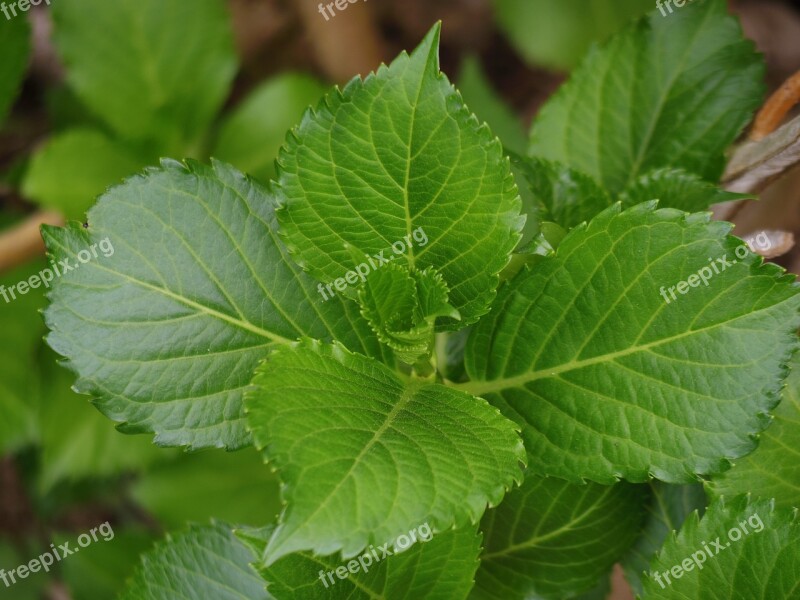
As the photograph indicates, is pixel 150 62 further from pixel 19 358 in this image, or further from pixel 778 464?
pixel 778 464

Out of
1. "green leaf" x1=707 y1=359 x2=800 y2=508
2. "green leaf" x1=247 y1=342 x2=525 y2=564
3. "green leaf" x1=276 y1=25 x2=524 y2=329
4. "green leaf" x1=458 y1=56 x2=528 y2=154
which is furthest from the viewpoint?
"green leaf" x1=458 y1=56 x2=528 y2=154

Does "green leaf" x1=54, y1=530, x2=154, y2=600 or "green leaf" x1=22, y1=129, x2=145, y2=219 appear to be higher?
"green leaf" x1=22, y1=129, x2=145, y2=219

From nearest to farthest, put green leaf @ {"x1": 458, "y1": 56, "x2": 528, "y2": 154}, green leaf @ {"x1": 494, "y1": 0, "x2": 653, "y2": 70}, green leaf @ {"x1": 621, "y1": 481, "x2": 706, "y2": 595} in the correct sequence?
green leaf @ {"x1": 621, "y1": 481, "x2": 706, "y2": 595} → green leaf @ {"x1": 458, "y1": 56, "x2": 528, "y2": 154} → green leaf @ {"x1": 494, "y1": 0, "x2": 653, "y2": 70}

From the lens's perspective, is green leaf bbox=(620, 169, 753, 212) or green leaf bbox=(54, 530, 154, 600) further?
green leaf bbox=(54, 530, 154, 600)

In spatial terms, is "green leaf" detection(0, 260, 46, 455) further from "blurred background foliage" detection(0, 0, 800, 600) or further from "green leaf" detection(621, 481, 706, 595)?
"green leaf" detection(621, 481, 706, 595)

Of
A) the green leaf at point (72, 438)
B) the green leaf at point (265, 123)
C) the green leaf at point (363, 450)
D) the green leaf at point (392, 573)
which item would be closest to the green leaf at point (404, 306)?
the green leaf at point (363, 450)

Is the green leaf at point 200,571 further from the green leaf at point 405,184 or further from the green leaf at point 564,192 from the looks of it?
the green leaf at point 564,192

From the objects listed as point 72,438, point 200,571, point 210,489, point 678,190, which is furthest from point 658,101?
point 72,438

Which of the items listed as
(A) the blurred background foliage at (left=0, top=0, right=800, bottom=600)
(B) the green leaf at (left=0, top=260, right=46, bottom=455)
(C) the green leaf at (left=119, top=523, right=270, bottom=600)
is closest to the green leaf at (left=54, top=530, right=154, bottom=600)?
(A) the blurred background foliage at (left=0, top=0, right=800, bottom=600)
